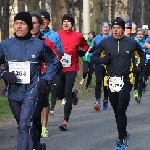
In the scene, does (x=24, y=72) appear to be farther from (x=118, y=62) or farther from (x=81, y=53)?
(x=81, y=53)

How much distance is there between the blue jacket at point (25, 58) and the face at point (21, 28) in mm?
80

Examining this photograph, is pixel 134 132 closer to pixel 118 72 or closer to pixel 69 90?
pixel 69 90

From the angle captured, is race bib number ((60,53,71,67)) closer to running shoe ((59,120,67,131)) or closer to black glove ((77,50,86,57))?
black glove ((77,50,86,57))

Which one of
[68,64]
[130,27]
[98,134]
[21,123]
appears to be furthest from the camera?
[130,27]

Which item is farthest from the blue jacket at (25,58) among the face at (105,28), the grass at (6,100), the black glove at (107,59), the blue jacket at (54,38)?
the face at (105,28)

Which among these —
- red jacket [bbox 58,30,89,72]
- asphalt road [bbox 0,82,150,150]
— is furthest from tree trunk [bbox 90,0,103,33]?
red jacket [bbox 58,30,89,72]

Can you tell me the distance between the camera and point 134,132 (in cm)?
1173

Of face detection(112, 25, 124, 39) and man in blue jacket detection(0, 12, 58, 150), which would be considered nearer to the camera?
man in blue jacket detection(0, 12, 58, 150)

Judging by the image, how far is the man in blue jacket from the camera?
799 cm

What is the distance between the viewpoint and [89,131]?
466 inches

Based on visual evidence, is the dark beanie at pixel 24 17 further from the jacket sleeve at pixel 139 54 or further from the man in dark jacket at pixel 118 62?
the jacket sleeve at pixel 139 54

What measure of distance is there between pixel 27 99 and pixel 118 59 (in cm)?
223

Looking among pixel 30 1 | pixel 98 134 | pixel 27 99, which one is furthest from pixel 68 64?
pixel 30 1

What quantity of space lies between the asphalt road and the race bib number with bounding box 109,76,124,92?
816 mm
